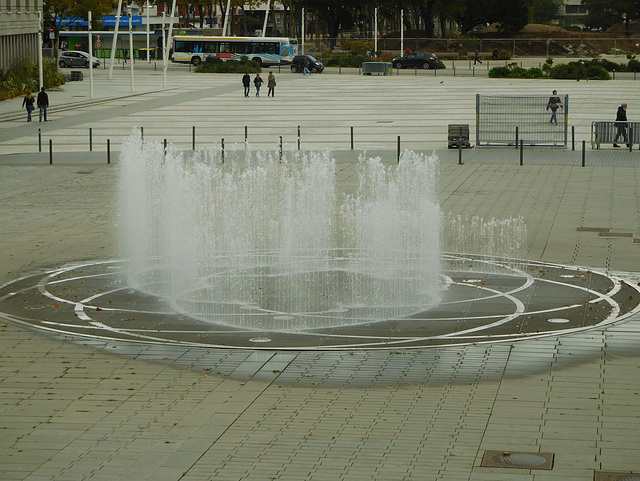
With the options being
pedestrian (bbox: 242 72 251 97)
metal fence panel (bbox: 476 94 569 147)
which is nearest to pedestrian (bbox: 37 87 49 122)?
pedestrian (bbox: 242 72 251 97)

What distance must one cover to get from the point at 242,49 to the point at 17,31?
1172 inches

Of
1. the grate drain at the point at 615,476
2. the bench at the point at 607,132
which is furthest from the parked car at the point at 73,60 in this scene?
the grate drain at the point at 615,476

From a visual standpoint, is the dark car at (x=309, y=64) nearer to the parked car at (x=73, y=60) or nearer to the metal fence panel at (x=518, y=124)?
the parked car at (x=73, y=60)

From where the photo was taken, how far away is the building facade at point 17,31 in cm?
5859

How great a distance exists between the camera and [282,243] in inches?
760

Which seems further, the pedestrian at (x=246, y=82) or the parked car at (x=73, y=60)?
the parked car at (x=73, y=60)

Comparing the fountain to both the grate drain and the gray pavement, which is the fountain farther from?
the grate drain

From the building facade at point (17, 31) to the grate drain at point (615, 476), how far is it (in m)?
52.9

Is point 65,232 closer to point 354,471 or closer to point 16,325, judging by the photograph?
point 16,325

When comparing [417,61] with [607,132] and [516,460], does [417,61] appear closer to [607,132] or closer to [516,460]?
[607,132]

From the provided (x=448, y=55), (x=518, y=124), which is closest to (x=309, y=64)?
(x=448, y=55)

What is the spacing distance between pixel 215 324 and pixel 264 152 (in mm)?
18023

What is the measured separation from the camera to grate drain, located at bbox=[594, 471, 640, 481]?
8961 mm

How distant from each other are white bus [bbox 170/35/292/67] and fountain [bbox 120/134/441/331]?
196ft
